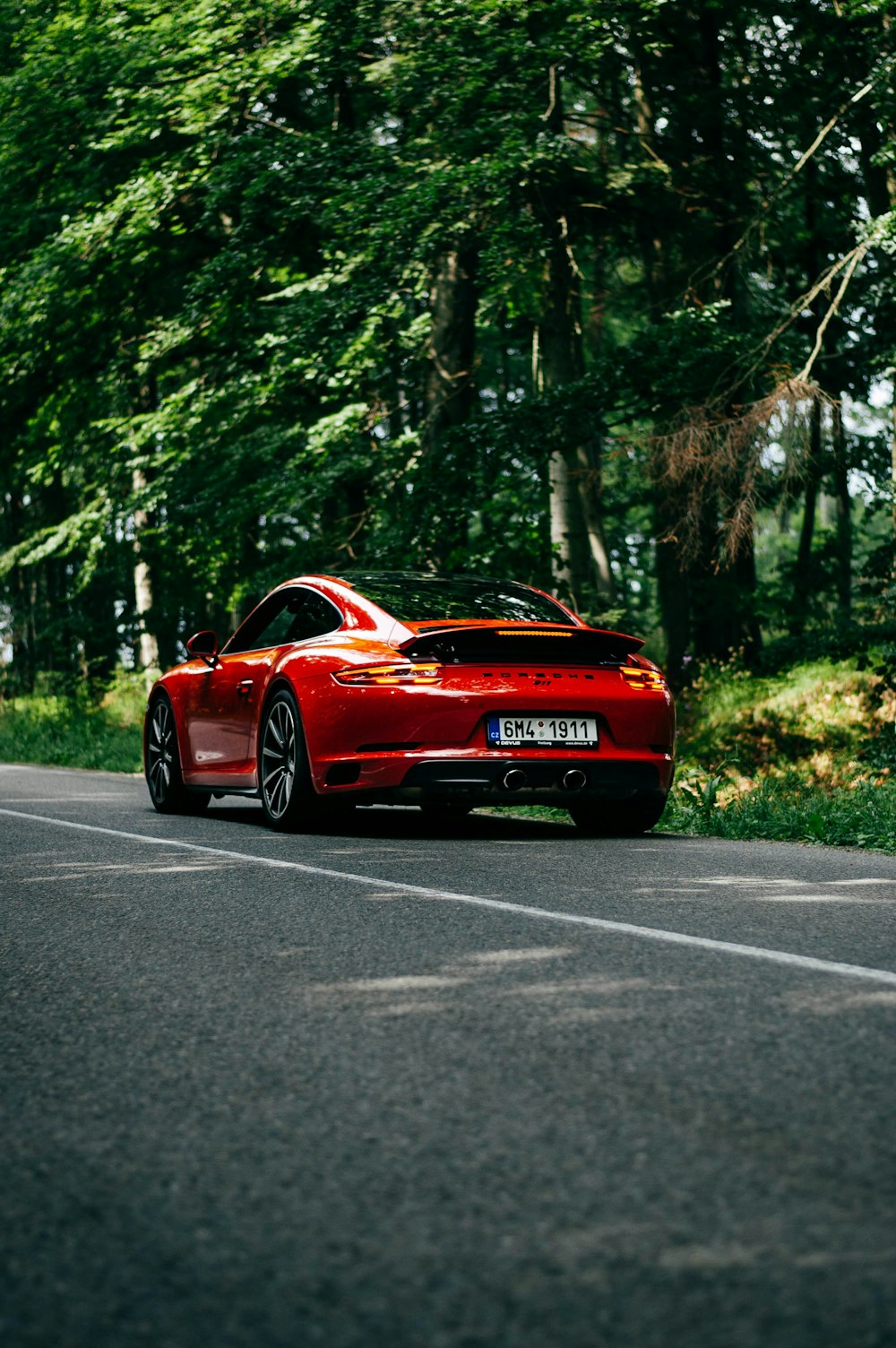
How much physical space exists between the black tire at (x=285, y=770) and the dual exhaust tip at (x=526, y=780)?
1.23 meters

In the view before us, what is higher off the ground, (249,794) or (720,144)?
(720,144)

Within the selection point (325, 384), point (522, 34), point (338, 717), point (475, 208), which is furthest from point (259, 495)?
point (338, 717)

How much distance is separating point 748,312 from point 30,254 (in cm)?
961

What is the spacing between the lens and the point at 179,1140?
338 centimetres

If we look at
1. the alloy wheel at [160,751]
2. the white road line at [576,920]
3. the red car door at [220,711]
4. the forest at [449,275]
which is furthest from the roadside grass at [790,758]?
the alloy wheel at [160,751]

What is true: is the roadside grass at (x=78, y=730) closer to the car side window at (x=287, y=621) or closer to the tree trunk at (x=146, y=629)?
the tree trunk at (x=146, y=629)

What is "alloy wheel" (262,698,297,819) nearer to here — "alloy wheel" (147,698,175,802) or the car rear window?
the car rear window

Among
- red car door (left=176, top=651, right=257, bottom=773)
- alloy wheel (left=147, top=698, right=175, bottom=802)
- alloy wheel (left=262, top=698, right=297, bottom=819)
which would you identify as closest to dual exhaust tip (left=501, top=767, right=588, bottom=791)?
alloy wheel (left=262, top=698, right=297, bottom=819)

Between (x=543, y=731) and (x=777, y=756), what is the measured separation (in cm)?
630

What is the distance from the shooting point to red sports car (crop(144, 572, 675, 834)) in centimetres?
894

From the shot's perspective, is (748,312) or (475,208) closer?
(475,208)

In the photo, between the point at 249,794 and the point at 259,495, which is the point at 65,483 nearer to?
the point at 259,495

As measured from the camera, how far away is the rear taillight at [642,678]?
938 centimetres

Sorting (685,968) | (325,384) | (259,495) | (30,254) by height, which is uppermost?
(30,254)
